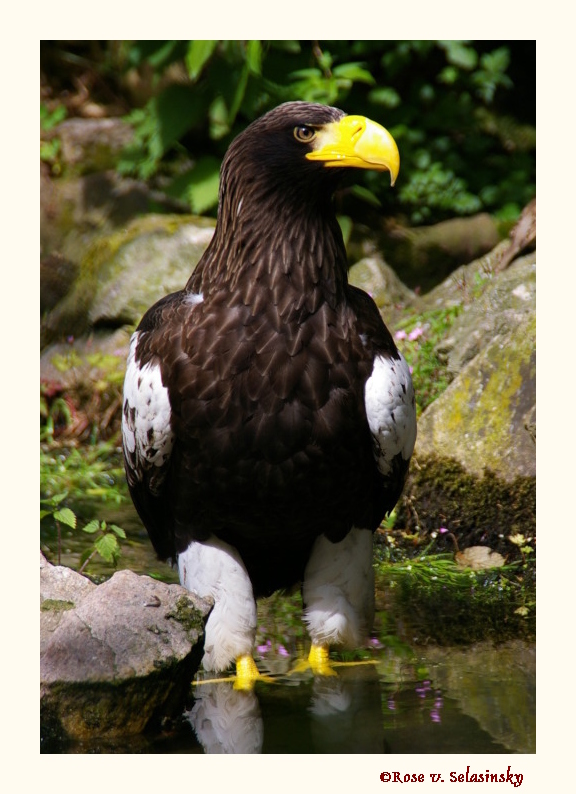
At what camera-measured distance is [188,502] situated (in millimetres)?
3670

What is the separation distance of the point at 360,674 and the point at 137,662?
104 cm

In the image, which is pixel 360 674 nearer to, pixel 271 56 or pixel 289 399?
pixel 289 399

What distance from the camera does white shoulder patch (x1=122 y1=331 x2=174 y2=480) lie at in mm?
3594

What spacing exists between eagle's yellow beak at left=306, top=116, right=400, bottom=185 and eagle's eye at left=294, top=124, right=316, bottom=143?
0.02 metres

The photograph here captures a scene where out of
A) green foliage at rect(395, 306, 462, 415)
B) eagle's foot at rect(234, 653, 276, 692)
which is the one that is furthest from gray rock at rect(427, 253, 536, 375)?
eagle's foot at rect(234, 653, 276, 692)

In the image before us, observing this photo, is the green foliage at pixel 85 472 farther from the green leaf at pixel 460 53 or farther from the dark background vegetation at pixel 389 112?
the green leaf at pixel 460 53

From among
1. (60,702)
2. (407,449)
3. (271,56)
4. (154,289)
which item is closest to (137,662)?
(60,702)

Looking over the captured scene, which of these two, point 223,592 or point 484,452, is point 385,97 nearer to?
point 484,452

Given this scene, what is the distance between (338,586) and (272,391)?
2.93 feet

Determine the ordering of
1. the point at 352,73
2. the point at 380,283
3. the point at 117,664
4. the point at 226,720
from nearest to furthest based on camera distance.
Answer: the point at 117,664 < the point at 226,720 < the point at 380,283 < the point at 352,73

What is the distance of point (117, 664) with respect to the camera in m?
3.10

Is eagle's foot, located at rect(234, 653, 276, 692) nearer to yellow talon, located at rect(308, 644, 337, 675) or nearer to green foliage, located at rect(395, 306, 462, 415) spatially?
yellow talon, located at rect(308, 644, 337, 675)

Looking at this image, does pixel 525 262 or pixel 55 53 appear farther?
pixel 55 53

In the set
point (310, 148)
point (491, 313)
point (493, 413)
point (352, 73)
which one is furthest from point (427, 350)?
point (310, 148)
